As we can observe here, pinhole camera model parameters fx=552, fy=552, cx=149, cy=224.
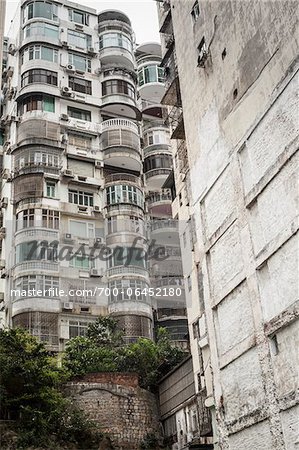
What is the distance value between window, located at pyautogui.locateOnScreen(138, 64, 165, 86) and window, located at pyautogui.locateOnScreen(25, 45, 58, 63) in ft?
22.8

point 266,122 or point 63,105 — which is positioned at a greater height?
point 63,105

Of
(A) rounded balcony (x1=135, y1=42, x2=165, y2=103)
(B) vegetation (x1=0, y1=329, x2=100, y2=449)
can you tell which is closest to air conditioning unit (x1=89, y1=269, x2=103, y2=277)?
(B) vegetation (x1=0, y1=329, x2=100, y2=449)

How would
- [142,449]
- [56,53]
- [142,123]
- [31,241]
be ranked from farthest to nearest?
[142,123] → [56,53] → [31,241] → [142,449]

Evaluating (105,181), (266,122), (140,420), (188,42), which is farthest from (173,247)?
(266,122)

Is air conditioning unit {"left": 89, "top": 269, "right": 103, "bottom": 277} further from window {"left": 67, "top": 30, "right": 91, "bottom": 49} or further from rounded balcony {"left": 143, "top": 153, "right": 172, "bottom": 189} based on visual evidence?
window {"left": 67, "top": 30, "right": 91, "bottom": 49}

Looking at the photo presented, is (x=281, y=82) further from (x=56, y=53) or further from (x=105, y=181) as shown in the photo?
(x=56, y=53)

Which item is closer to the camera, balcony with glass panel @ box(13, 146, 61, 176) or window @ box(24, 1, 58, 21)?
balcony with glass panel @ box(13, 146, 61, 176)

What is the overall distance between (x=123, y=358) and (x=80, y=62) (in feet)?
64.4

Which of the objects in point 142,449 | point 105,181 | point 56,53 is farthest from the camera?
point 56,53

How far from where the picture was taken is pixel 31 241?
27.5 meters

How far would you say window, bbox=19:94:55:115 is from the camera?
31.2 m

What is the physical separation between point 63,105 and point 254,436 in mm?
25058

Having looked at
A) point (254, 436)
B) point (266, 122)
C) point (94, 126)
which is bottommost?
point (254, 436)

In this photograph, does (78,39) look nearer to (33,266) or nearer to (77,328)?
(33,266)
